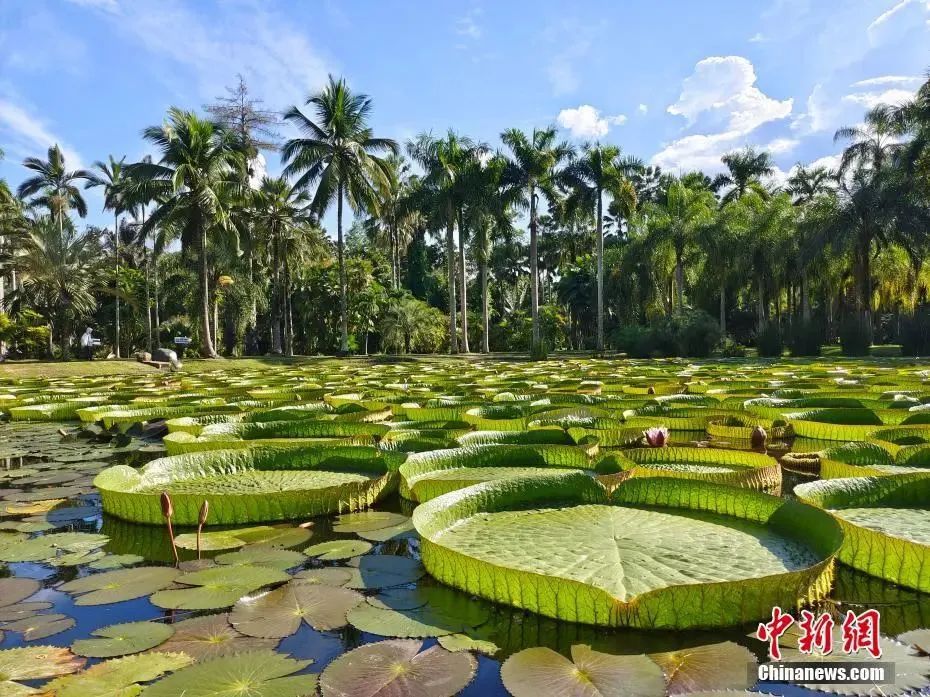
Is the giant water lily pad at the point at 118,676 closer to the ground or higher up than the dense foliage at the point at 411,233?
closer to the ground

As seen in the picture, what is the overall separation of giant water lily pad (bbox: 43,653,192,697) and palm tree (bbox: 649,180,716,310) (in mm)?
30302

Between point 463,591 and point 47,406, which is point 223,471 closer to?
point 463,591

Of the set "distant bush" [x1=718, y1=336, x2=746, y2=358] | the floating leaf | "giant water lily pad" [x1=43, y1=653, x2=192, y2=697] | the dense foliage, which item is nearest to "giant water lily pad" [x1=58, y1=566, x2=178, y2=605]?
"giant water lily pad" [x1=43, y1=653, x2=192, y2=697]

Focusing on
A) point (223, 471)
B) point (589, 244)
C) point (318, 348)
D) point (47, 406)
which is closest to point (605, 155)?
point (318, 348)

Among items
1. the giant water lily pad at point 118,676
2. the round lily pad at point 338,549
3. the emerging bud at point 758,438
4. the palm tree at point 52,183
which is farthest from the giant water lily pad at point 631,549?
the palm tree at point 52,183

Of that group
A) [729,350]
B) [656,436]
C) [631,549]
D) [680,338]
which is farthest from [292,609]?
[729,350]

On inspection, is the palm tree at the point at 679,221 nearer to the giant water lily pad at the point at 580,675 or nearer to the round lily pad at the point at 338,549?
the round lily pad at the point at 338,549

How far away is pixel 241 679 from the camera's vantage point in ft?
4.74

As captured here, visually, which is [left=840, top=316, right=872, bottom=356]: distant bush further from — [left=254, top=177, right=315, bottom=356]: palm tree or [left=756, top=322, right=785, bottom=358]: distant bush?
[left=254, top=177, right=315, bottom=356]: palm tree

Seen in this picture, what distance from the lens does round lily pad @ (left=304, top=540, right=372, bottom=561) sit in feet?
7.61

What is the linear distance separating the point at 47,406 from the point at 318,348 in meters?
30.0

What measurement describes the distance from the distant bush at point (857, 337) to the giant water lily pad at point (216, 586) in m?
23.9

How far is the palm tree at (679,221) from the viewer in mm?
30750

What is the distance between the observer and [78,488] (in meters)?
3.51
